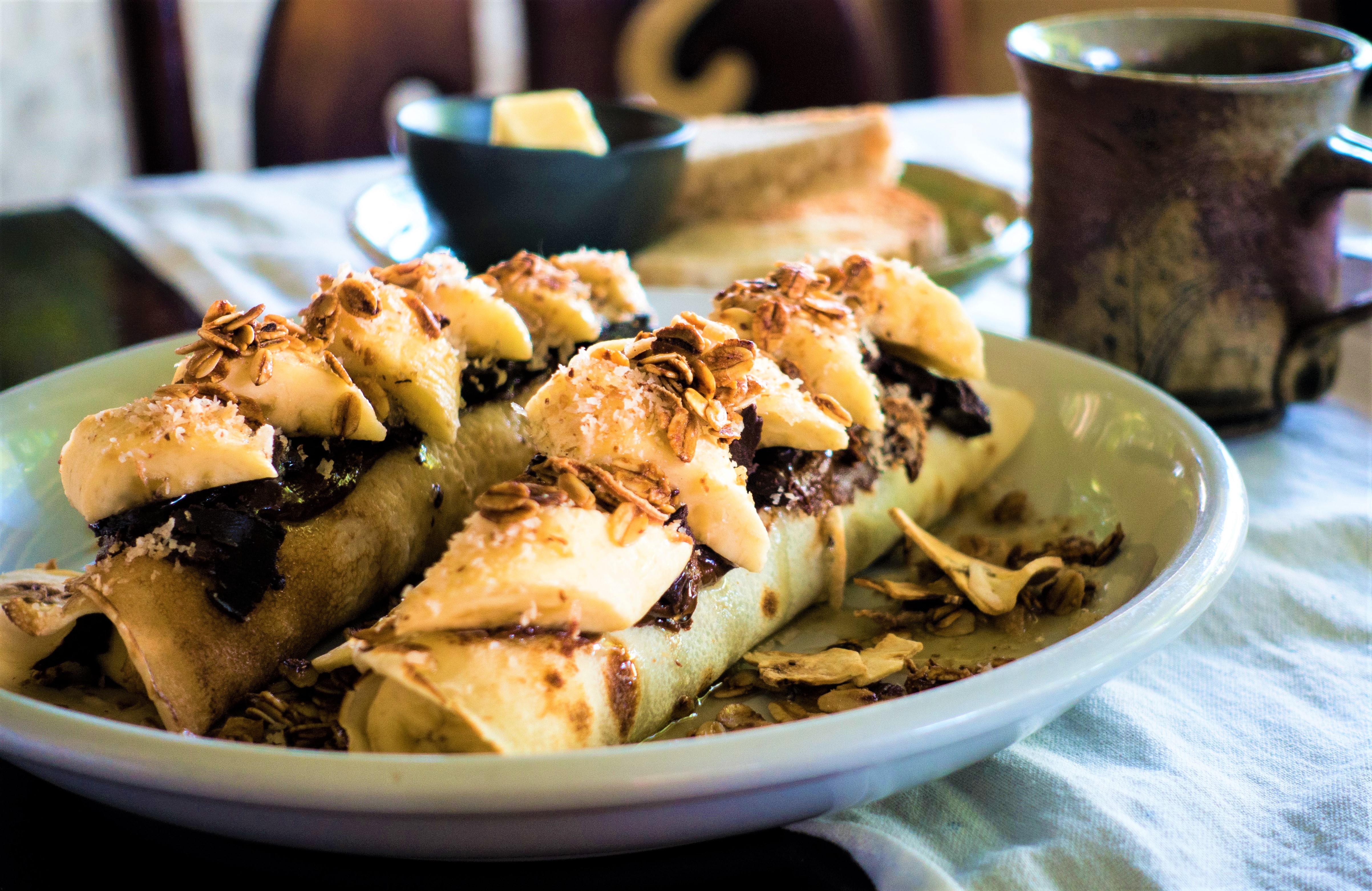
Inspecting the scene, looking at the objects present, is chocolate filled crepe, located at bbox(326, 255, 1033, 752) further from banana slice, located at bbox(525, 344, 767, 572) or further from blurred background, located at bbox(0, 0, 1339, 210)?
blurred background, located at bbox(0, 0, 1339, 210)

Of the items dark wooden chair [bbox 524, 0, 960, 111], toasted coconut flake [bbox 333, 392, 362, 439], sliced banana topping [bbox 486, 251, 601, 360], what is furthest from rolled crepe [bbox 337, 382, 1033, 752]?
dark wooden chair [bbox 524, 0, 960, 111]

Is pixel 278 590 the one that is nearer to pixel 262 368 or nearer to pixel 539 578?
pixel 262 368

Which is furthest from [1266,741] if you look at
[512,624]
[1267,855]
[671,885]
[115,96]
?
[115,96]

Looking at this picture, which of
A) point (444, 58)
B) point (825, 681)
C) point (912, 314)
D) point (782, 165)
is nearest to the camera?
point (825, 681)

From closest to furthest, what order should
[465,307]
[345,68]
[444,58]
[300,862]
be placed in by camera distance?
1. [300,862]
2. [465,307]
3. [345,68]
4. [444,58]

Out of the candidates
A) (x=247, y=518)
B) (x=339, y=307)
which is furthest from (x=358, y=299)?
(x=247, y=518)

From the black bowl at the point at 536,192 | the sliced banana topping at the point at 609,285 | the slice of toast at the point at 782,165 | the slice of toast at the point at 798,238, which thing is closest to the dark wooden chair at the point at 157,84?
the black bowl at the point at 536,192

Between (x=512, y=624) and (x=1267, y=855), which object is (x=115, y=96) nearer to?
(x=512, y=624)
